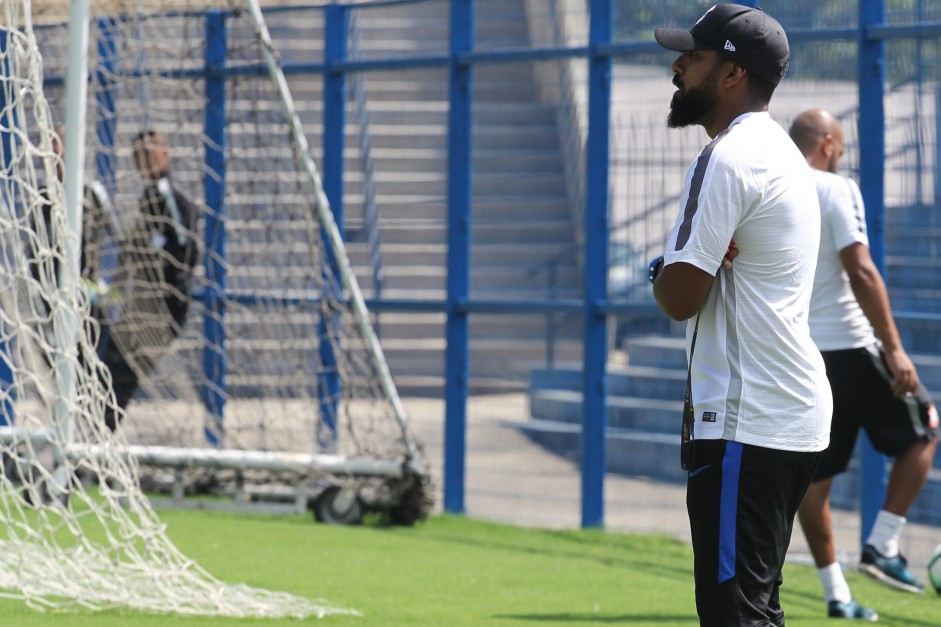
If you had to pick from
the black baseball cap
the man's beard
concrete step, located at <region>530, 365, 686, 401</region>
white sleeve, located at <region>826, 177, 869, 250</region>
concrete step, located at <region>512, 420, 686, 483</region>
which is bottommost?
concrete step, located at <region>512, 420, 686, 483</region>

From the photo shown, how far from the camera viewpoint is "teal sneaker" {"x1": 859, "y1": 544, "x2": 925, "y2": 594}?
666 centimetres

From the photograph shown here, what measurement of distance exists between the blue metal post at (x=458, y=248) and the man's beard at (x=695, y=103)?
5581 millimetres

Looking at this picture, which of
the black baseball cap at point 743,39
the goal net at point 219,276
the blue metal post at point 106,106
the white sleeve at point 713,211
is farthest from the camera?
the blue metal post at point 106,106

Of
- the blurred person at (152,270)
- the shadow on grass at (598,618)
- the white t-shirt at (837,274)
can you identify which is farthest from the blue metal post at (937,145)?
the blurred person at (152,270)

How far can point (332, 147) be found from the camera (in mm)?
9953

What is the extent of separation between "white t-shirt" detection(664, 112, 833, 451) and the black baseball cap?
0.14 m

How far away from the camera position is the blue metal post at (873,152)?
299 inches

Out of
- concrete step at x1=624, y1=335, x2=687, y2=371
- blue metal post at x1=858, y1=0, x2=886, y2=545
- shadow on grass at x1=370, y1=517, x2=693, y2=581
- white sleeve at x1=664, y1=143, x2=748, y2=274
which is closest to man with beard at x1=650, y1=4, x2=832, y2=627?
white sleeve at x1=664, y1=143, x2=748, y2=274

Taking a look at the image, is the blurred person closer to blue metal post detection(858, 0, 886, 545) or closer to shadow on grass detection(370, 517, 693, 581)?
shadow on grass detection(370, 517, 693, 581)

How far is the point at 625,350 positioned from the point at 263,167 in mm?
2800

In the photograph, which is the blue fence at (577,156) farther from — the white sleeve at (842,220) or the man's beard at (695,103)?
the man's beard at (695,103)

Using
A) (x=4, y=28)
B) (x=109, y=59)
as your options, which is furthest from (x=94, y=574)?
(x=109, y=59)

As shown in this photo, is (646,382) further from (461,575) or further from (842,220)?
(842,220)

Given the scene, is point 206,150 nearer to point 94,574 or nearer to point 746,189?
point 94,574
